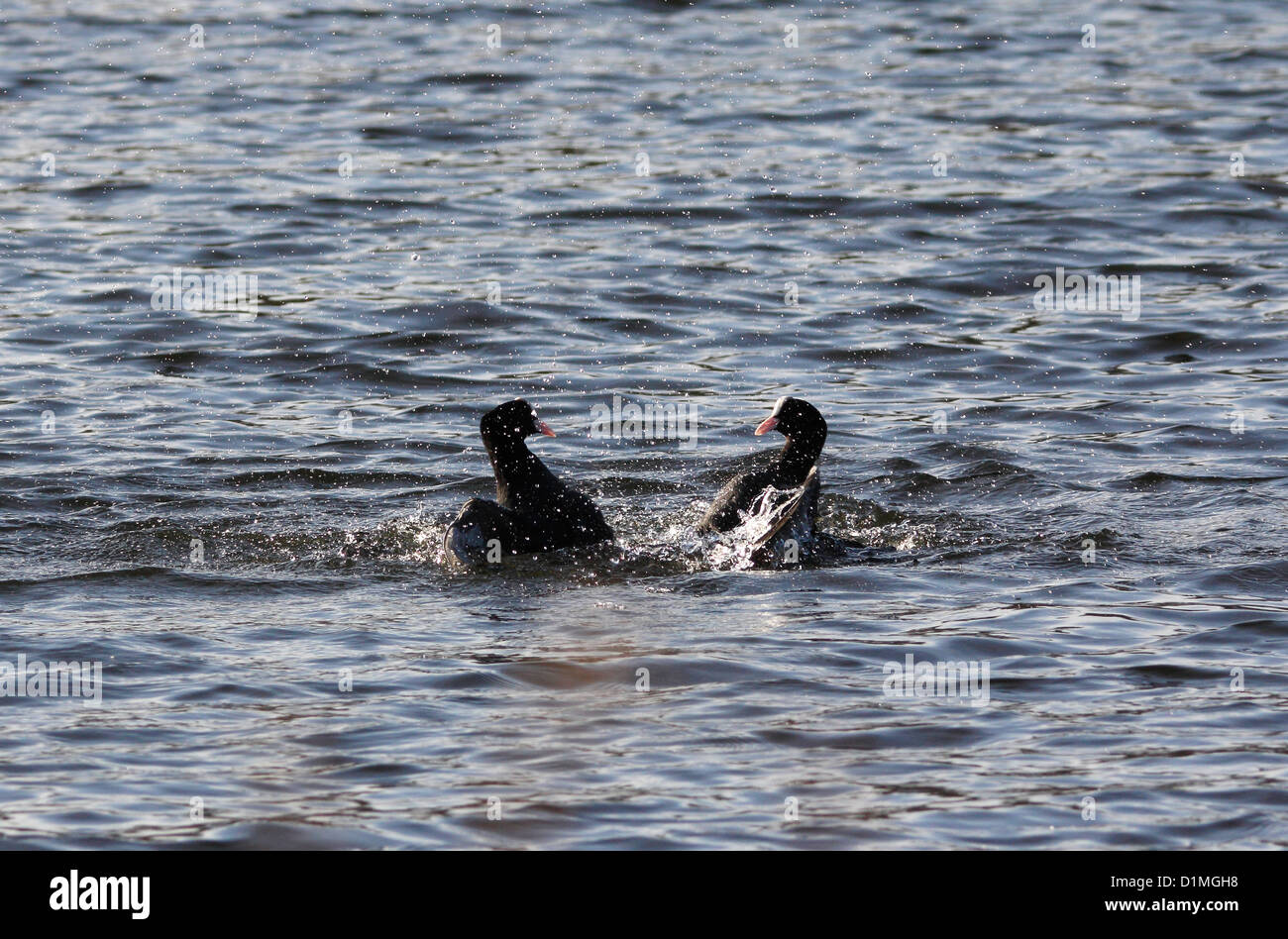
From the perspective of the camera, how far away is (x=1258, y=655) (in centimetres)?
854

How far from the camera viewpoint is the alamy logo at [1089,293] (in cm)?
1620

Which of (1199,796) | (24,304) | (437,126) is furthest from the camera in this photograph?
(437,126)

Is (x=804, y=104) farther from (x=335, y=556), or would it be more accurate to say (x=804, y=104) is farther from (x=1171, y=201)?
(x=335, y=556)

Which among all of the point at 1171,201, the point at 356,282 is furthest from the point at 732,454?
the point at 1171,201

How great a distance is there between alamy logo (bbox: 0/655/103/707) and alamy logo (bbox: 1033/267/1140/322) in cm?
994

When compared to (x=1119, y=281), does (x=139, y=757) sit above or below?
below

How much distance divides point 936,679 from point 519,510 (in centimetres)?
280

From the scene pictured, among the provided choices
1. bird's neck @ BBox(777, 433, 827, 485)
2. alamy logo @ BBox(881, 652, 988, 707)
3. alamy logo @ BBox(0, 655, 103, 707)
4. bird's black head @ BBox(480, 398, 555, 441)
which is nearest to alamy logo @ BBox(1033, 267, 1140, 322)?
bird's neck @ BBox(777, 433, 827, 485)

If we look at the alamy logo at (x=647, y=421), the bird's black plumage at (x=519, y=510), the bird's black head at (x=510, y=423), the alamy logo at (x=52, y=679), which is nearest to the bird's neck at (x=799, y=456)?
the bird's black plumage at (x=519, y=510)

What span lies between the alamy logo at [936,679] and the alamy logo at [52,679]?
328 centimetres

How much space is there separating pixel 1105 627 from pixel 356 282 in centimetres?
948

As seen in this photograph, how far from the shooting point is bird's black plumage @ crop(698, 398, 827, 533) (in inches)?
406

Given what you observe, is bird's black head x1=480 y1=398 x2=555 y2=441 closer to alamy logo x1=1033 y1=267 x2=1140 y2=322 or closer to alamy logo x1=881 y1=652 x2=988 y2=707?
alamy logo x1=881 y1=652 x2=988 y2=707

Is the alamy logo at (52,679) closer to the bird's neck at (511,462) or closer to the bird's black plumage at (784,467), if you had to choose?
the bird's neck at (511,462)
